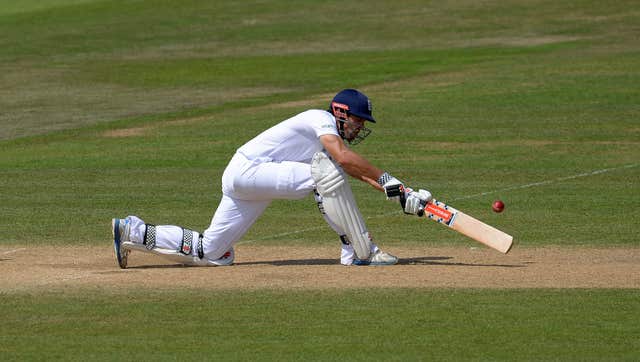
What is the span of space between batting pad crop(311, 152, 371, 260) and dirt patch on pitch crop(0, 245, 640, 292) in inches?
12.6

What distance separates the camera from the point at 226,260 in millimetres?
11820

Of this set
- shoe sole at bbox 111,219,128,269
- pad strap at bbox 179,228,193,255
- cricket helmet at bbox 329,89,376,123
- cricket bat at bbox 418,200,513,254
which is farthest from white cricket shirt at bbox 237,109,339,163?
shoe sole at bbox 111,219,128,269

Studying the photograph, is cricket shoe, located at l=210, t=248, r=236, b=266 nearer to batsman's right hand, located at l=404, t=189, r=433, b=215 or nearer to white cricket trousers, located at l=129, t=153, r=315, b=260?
white cricket trousers, located at l=129, t=153, r=315, b=260

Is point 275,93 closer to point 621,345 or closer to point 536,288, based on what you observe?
point 536,288

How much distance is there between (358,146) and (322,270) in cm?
894

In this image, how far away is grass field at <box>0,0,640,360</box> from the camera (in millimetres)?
9070

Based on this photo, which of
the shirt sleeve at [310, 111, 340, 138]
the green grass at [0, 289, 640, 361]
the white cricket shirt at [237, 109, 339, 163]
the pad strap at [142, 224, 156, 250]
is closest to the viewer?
the green grass at [0, 289, 640, 361]


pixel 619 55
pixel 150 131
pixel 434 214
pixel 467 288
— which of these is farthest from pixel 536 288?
pixel 619 55

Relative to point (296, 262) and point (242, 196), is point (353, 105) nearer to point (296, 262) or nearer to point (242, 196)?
point (242, 196)

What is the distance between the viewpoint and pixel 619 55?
29.4 metres

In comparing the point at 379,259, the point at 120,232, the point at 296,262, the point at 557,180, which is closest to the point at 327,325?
the point at 379,259

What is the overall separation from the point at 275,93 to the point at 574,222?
1324 cm

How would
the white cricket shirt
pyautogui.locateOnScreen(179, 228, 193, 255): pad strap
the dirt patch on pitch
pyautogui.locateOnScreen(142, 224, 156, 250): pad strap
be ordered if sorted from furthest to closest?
pyautogui.locateOnScreen(179, 228, 193, 255): pad strap
pyautogui.locateOnScreen(142, 224, 156, 250): pad strap
the white cricket shirt
the dirt patch on pitch

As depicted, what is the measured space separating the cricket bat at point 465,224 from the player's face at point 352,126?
920 millimetres
